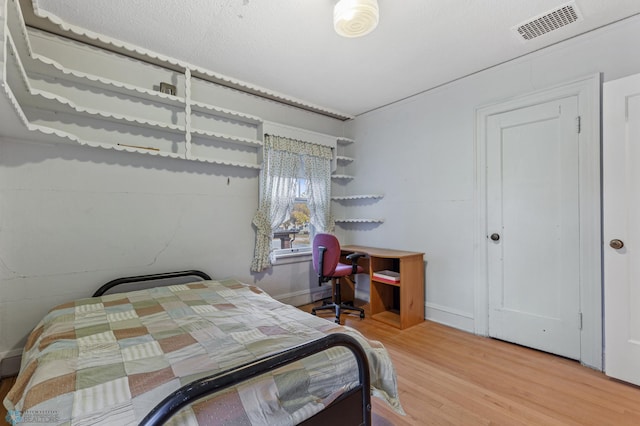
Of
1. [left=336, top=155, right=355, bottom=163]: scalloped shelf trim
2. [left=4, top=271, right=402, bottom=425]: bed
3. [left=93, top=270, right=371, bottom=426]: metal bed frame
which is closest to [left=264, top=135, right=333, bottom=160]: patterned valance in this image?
[left=336, top=155, right=355, bottom=163]: scalloped shelf trim

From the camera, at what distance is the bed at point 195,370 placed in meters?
0.89

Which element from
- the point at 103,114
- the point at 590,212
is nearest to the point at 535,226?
the point at 590,212

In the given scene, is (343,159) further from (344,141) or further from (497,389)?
(497,389)

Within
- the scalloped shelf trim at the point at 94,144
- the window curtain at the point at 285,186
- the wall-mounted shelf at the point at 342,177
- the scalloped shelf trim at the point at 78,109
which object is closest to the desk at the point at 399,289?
the window curtain at the point at 285,186

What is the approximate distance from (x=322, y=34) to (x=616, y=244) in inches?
104

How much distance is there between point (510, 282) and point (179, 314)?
111 inches

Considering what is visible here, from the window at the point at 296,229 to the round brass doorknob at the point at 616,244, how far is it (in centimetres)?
284

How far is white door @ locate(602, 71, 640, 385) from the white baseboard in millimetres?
1026

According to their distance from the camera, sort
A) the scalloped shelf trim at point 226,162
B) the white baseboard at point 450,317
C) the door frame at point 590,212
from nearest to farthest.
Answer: the door frame at point 590,212, the scalloped shelf trim at point 226,162, the white baseboard at point 450,317

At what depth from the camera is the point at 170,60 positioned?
8.35ft

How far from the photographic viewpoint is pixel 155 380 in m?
1.03

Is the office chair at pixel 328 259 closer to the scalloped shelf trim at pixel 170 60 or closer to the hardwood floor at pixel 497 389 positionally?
the hardwood floor at pixel 497 389

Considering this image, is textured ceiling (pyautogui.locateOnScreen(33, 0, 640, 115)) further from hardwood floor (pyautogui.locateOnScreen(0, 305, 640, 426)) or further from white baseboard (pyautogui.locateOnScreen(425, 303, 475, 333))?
hardwood floor (pyautogui.locateOnScreen(0, 305, 640, 426))

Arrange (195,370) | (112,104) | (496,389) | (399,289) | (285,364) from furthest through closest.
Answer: (399,289), (112,104), (496,389), (195,370), (285,364)
